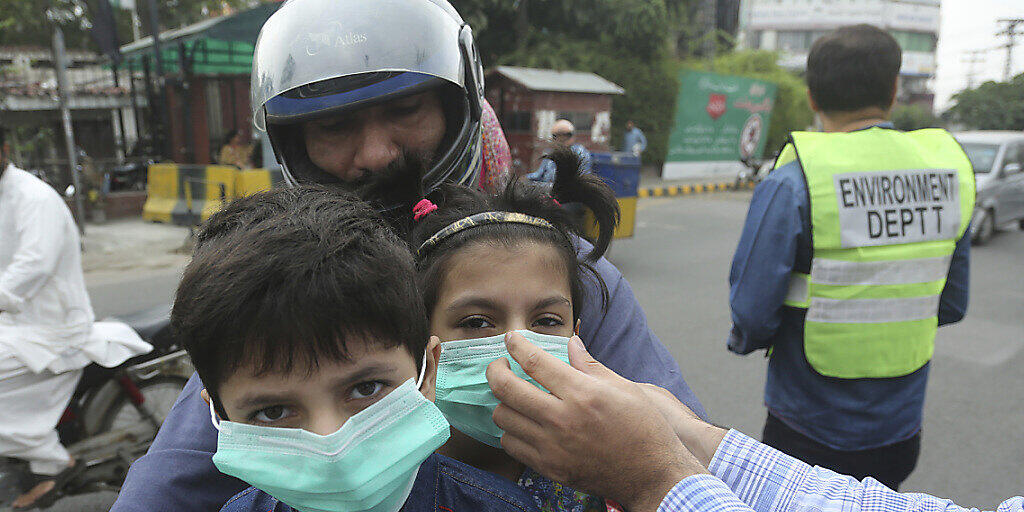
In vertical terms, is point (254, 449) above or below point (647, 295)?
above

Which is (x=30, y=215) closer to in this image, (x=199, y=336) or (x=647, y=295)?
(x=199, y=336)

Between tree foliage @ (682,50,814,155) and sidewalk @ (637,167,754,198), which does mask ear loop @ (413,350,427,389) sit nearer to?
sidewalk @ (637,167,754,198)

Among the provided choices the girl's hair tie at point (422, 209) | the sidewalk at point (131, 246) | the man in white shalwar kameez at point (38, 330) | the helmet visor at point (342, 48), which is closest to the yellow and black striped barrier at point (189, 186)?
the sidewalk at point (131, 246)

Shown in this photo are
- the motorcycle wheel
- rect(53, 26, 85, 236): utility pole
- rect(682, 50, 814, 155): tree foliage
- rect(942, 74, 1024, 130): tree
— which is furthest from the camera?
rect(942, 74, 1024, 130): tree

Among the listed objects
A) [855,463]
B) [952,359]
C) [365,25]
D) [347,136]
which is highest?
[365,25]

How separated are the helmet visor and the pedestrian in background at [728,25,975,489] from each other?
107cm

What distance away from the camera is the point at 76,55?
59.6 ft

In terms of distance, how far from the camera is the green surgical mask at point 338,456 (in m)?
0.90

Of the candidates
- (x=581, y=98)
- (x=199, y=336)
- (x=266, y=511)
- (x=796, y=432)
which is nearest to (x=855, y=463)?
(x=796, y=432)

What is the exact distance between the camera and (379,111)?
138 cm

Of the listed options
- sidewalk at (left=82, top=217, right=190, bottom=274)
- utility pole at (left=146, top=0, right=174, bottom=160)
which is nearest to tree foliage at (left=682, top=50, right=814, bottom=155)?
utility pole at (left=146, top=0, right=174, bottom=160)

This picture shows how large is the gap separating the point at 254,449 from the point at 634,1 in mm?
15650

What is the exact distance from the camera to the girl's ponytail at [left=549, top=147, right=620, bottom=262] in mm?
1422

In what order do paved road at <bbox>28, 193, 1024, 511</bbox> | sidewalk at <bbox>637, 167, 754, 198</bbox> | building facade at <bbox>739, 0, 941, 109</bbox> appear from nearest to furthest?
paved road at <bbox>28, 193, 1024, 511</bbox> < sidewalk at <bbox>637, 167, 754, 198</bbox> < building facade at <bbox>739, 0, 941, 109</bbox>
